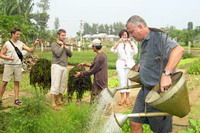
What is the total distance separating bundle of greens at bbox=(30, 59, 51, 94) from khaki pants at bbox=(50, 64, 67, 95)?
422 millimetres

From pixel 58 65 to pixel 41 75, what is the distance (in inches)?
26.4

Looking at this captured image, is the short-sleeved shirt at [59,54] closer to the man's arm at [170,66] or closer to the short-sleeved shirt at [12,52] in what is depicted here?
the short-sleeved shirt at [12,52]

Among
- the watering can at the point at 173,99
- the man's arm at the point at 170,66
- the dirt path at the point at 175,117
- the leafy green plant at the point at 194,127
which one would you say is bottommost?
the dirt path at the point at 175,117

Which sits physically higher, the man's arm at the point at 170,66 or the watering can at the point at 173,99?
the man's arm at the point at 170,66

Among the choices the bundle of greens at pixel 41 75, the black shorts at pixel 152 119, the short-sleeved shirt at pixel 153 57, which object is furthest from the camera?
the bundle of greens at pixel 41 75

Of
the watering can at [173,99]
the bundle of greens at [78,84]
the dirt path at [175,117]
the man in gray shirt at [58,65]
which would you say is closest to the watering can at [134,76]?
the watering can at [173,99]

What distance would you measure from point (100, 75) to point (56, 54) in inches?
56.2

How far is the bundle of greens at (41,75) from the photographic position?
30.2 feet

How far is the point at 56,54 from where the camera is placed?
28.6ft

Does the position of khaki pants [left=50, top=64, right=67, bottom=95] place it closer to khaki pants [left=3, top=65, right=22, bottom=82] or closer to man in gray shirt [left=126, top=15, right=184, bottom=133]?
khaki pants [left=3, top=65, right=22, bottom=82]

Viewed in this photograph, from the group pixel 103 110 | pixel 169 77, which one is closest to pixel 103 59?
pixel 103 110

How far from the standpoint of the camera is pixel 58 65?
345 inches

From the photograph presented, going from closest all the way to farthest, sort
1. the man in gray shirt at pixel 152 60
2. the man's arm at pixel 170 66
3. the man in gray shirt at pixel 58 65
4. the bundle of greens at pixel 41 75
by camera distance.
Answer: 1. the man's arm at pixel 170 66
2. the man in gray shirt at pixel 152 60
3. the man in gray shirt at pixel 58 65
4. the bundle of greens at pixel 41 75

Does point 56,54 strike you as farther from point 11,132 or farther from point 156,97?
point 156,97
